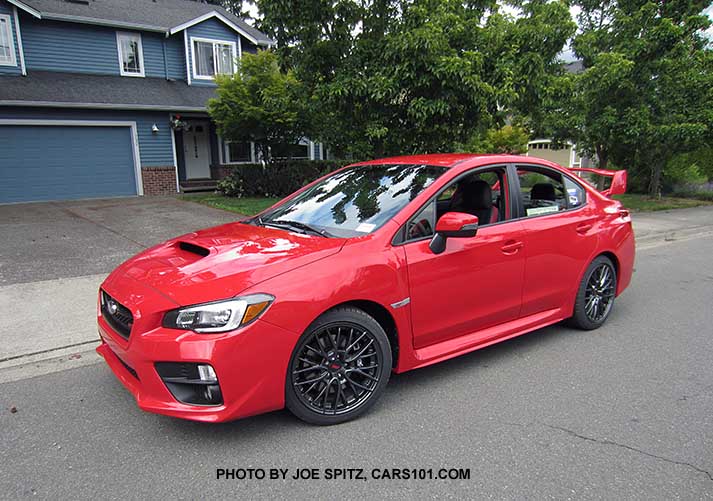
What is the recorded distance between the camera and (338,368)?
9.96ft

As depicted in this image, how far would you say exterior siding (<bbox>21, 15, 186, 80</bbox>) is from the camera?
15273 mm

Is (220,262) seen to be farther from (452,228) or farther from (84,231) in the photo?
(84,231)

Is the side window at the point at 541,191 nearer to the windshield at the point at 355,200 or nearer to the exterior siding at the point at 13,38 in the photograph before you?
the windshield at the point at 355,200

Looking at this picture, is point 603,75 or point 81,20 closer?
point 603,75

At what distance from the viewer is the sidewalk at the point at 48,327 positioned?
4.12 m

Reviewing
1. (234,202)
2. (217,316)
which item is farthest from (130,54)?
(217,316)

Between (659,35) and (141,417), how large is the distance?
14085 millimetres

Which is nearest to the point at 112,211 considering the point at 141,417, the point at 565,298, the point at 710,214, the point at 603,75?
the point at 141,417

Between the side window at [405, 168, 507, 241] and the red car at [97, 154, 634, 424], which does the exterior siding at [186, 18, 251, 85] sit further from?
the side window at [405, 168, 507, 241]

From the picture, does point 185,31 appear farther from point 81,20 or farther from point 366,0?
point 366,0

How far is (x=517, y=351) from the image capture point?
4.27 metres

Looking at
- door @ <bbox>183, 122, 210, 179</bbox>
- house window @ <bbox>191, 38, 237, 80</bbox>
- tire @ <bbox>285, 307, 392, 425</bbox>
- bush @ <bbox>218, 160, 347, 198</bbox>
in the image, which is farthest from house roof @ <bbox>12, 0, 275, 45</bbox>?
tire @ <bbox>285, 307, 392, 425</bbox>

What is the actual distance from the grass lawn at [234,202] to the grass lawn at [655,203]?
1034 cm

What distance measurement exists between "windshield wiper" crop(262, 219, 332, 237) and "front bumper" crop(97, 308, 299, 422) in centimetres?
95
